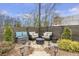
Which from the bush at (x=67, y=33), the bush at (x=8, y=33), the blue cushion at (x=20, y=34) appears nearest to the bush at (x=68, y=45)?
the bush at (x=67, y=33)

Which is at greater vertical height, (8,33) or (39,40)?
(8,33)

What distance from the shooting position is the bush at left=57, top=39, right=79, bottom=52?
3.46 m

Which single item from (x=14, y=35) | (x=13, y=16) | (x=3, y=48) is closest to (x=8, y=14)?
(x=13, y=16)

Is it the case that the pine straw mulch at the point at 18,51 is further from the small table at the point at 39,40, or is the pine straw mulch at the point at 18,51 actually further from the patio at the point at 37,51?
the small table at the point at 39,40

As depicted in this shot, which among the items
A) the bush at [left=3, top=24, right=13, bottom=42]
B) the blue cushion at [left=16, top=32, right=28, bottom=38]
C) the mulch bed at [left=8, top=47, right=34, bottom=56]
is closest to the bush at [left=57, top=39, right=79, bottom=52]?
the mulch bed at [left=8, top=47, right=34, bottom=56]

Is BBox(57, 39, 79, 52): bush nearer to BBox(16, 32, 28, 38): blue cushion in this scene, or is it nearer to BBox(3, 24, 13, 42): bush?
BBox(16, 32, 28, 38): blue cushion

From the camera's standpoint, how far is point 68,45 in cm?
348

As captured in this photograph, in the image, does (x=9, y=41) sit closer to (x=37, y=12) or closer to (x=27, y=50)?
(x=27, y=50)

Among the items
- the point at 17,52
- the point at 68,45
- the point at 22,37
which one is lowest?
the point at 17,52

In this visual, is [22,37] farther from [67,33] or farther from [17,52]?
[67,33]

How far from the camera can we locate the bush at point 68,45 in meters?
3.46

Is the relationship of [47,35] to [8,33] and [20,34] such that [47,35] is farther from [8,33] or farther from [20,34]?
[8,33]

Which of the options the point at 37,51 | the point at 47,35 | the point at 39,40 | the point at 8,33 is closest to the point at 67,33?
the point at 47,35

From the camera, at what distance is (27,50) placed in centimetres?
350
